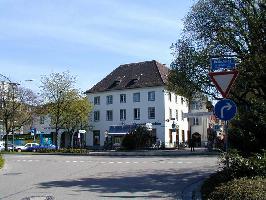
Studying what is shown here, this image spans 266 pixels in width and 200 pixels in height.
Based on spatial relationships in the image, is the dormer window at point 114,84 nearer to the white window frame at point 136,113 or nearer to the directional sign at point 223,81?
the white window frame at point 136,113

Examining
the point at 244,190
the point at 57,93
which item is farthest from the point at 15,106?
the point at 244,190

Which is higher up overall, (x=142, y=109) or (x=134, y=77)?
(x=134, y=77)

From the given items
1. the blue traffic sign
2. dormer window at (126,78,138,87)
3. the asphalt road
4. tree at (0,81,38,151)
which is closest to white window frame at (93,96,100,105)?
dormer window at (126,78,138,87)

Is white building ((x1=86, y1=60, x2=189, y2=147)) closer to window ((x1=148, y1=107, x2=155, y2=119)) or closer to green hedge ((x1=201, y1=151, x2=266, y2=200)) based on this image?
→ window ((x1=148, y1=107, x2=155, y2=119))

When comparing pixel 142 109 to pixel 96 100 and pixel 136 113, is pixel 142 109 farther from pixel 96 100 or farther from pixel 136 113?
pixel 96 100

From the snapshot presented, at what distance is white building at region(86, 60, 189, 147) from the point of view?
227 ft

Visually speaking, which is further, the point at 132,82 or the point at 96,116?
the point at 96,116

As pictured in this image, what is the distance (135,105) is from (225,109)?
5984 centimetres

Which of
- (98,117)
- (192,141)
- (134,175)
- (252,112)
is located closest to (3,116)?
(98,117)

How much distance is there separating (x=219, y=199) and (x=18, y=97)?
2317 inches

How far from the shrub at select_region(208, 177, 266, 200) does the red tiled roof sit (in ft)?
192

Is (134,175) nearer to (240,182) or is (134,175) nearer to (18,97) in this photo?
(240,182)

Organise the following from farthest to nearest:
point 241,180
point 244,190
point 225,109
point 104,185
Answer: point 104,185
point 225,109
point 241,180
point 244,190

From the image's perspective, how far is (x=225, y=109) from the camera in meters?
12.1
